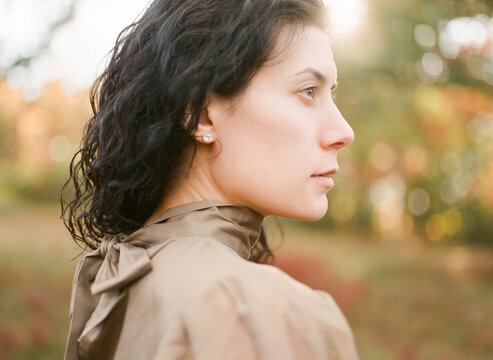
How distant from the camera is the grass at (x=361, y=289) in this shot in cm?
623

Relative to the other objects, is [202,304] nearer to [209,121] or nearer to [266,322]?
[266,322]

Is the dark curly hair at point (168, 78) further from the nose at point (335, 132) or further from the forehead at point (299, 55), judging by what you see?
the nose at point (335, 132)

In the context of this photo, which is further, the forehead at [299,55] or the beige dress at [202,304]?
the forehead at [299,55]

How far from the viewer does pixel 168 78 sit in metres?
1.24

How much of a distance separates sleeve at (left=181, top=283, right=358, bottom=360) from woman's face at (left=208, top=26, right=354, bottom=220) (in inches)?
11.8

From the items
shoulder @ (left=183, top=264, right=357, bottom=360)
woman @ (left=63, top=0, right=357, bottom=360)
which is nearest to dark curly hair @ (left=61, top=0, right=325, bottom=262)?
woman @ (left=63, top=0, right=357, bottom=360)

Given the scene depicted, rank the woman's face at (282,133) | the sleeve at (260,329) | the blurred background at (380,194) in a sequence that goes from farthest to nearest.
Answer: the blurred background at (380,194) → the woman's face at (282,133) → the sleeve at (260,329)

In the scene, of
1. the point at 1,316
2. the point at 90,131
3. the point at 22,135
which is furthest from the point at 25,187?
the point at 90,131

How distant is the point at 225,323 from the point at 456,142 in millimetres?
8010

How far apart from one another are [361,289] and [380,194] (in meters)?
3.63

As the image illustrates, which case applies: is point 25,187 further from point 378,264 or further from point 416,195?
point 416,195

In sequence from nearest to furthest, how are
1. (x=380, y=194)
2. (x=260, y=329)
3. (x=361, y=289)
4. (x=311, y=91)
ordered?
(x=260, y=329)
(x=311, y=91)
(x=361, y=289)
(x=380, y=194)

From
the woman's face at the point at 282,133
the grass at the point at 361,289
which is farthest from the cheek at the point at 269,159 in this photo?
the grass at the point at 361,289

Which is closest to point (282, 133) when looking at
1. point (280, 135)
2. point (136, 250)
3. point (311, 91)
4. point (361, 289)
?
point (280, 135)
